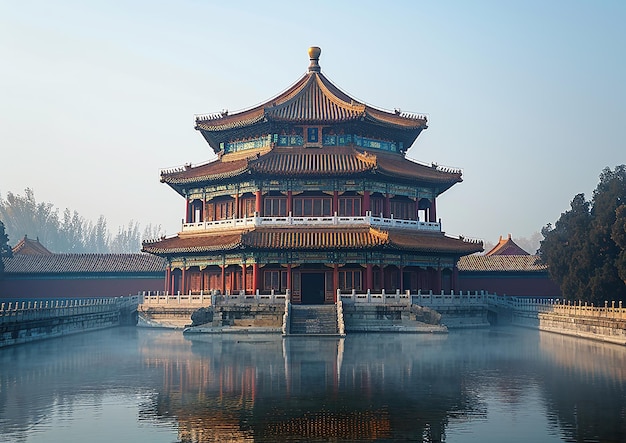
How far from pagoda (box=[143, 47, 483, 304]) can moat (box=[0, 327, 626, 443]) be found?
1165 cm

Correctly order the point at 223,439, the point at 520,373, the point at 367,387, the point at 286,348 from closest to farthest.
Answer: the point at 223,439 < the point at 367,387 < the point at 520,373 < the point at 286,348

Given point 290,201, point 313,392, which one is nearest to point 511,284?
point 290,201

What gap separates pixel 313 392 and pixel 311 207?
2793 centimetres

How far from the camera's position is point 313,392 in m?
18.9

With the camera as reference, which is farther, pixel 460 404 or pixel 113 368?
pixel 113 368

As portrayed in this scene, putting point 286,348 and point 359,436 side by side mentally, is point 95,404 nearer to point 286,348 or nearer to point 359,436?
point 359,436

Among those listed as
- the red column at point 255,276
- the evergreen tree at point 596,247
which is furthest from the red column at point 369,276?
the evergreen tree at point 596,247

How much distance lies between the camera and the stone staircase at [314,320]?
1448 inches

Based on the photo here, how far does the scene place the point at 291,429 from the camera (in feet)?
47.7

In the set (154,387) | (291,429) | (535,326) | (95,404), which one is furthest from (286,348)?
(535,326)

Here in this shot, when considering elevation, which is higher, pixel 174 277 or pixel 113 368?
pixel 174 277

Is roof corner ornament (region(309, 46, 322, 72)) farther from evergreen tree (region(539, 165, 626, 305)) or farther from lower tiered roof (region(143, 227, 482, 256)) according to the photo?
evergreen tree (region(539, 165, 626, 305))

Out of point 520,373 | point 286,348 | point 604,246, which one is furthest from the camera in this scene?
point 604,246

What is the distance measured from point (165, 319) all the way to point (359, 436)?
106 feet
